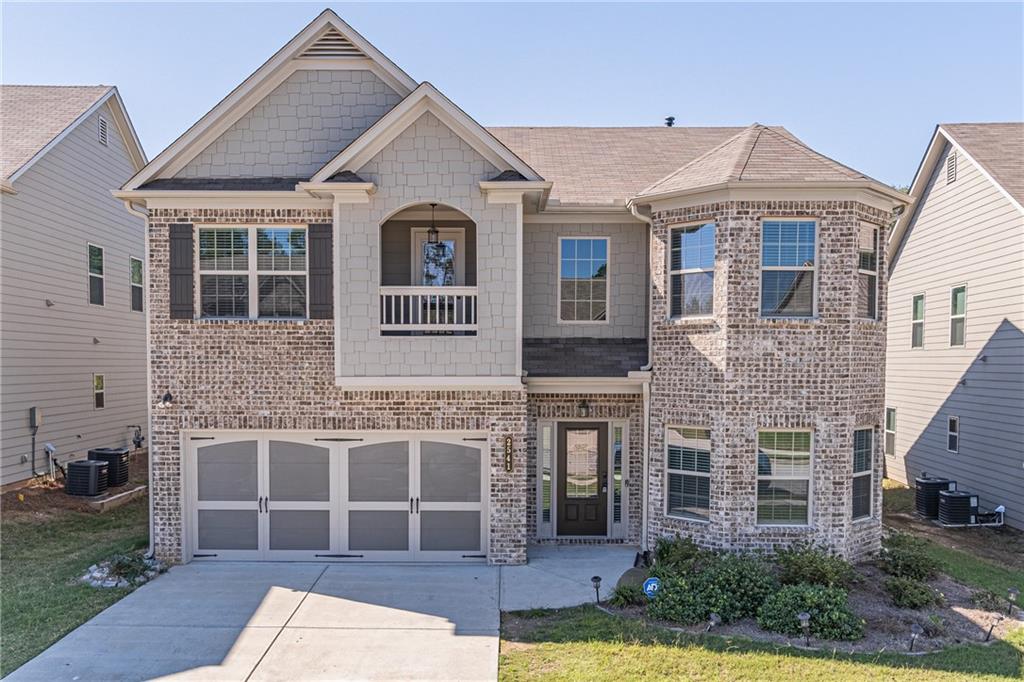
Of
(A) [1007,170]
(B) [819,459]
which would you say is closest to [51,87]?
(B) [819,459]

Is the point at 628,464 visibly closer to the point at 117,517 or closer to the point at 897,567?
the point at 897,567

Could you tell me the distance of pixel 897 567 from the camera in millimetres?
9281

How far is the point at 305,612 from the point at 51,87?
16870 mm

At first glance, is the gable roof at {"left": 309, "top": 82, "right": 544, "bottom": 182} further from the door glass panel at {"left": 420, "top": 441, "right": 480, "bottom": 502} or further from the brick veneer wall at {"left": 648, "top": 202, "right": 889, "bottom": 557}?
the door glass panel at {"left": 420, "top": 441, "right": 480, "bottom": 502}

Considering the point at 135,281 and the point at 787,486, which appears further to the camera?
the point at 135,281

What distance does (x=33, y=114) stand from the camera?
15148 millimetres

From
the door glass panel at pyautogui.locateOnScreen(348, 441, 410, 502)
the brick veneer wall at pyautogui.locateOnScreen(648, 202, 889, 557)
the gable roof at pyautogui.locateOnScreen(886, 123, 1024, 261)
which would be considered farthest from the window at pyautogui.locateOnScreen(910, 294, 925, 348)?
the door glass panel at pyautogui.locateOnScreen(348, 441, 410, 502)

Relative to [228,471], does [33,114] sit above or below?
above

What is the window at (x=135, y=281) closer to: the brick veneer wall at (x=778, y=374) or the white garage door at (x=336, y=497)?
the white garage door at (x=336, y=497)

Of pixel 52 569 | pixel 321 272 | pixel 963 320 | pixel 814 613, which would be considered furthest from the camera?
pixel 963 320

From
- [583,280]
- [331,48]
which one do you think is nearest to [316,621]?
[583,280]

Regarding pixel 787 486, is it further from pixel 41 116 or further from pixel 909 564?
pixel 41 116

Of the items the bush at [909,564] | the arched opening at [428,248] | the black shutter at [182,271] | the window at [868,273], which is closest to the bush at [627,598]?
the bush at [909,564]

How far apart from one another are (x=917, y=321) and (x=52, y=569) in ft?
66.8
